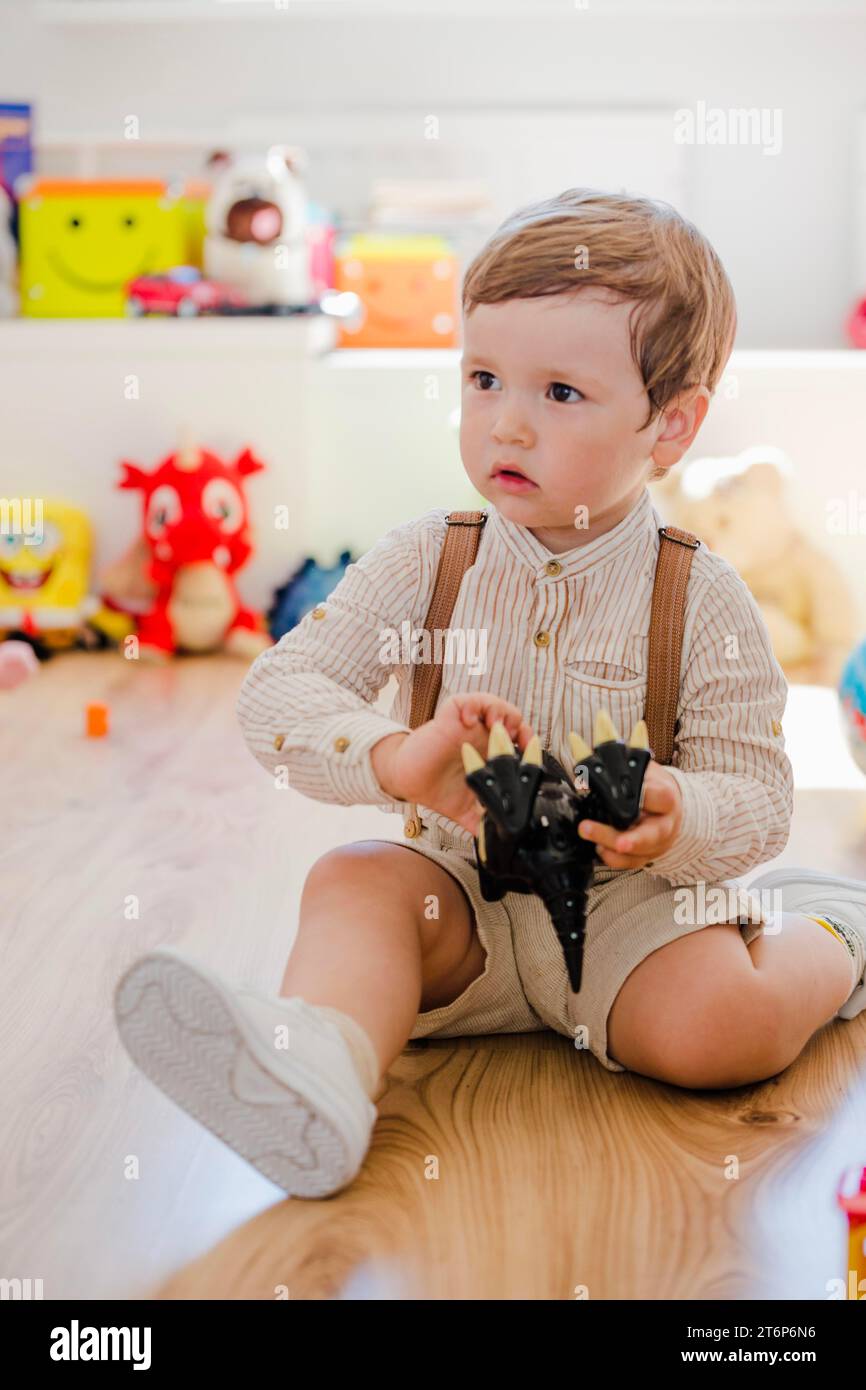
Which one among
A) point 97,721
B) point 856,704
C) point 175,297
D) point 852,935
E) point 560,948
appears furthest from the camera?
point 175,297

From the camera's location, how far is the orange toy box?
9.14ft

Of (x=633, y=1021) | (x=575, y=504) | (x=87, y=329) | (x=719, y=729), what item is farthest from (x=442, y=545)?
(x=87, y=329)

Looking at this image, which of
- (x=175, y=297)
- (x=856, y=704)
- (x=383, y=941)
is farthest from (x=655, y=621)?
(x=175, y=297)

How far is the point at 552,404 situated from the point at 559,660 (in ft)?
0.52

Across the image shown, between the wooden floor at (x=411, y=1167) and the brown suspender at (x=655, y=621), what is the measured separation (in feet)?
Answer: 0.63

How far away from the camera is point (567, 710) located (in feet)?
3.07

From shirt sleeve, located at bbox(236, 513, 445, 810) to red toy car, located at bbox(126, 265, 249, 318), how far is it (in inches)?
60.5

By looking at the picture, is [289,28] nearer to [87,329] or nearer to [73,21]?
[73,21]

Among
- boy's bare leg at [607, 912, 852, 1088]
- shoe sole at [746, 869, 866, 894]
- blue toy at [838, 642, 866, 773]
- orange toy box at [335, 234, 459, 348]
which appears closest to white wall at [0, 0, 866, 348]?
orange toy box at [335, 234, 459, 348]

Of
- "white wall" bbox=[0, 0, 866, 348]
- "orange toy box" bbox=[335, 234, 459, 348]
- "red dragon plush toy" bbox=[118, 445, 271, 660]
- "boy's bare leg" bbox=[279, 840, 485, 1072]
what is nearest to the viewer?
"boy's bare leg" bbox=[279, 840, 485, 1072]

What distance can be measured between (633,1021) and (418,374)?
169 cm

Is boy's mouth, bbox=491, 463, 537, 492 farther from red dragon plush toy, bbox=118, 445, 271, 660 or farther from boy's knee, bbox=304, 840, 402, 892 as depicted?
red dragon plush toy, bbox=118, 445, 271, 660

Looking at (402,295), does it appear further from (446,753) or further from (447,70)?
(446,753)

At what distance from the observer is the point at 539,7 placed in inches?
138
